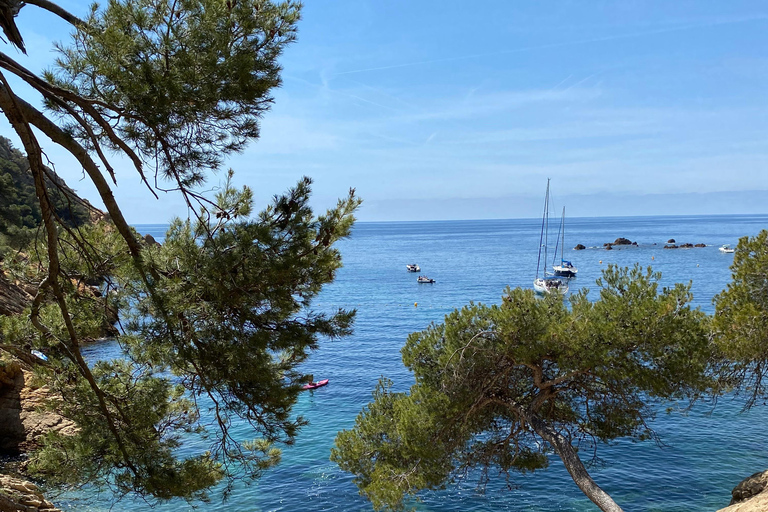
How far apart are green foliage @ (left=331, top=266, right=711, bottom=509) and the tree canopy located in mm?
3206

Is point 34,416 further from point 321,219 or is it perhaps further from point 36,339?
point 321,219

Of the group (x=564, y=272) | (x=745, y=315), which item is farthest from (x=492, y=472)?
(x=564, y=272)

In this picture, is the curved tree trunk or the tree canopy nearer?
the tree canopy

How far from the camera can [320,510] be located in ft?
43.7

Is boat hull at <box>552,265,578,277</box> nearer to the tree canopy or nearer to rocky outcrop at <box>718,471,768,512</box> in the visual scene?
rocky outcrop at <box>718,471,768,512</box>

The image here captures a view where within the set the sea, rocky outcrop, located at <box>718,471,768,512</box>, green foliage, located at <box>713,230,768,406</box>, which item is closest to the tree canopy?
the sea

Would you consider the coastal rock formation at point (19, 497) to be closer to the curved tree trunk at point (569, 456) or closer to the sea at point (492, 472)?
the sea at point (492, 472)

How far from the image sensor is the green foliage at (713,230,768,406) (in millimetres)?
9062

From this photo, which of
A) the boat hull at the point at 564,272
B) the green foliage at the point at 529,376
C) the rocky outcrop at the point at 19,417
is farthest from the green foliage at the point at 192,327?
the boat hull at the point at 564,272

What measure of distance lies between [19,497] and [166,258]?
153 inches

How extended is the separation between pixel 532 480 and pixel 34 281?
12.9m

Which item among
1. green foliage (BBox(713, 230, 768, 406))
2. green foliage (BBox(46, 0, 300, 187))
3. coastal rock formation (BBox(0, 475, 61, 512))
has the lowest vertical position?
coastal rock formation (BBox(0, 475, 61, 512))

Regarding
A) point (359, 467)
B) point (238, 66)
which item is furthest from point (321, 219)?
point (359, 467)

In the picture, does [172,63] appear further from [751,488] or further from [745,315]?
[751,488]
